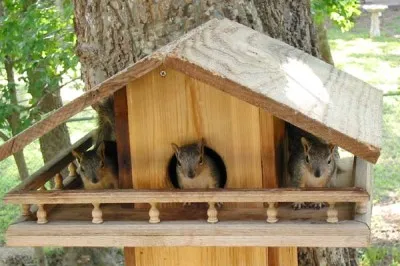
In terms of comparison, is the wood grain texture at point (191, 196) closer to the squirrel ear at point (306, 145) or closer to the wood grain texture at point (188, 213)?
the wood grain texture at point (188, 213)

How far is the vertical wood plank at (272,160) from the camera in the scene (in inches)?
105

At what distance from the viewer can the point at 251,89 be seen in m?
2.31

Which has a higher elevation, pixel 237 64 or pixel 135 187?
pixel 237 64

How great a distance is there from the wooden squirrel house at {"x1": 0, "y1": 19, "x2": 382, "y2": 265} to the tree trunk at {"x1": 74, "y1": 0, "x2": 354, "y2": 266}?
339mm

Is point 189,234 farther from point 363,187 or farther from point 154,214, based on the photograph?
point 363,187

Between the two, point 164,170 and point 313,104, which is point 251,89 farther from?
point 164,170

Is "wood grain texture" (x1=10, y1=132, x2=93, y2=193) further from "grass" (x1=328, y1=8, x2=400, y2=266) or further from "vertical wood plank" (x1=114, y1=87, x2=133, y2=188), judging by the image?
"grass" (x1=328, y1=8, x2=400, y2=266)

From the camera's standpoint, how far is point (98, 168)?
2.87 meters

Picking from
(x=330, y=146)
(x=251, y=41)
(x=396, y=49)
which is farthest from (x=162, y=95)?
(x=396, y=49)

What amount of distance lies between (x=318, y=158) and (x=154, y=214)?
2.06 ft

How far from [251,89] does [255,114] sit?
36 centimetres

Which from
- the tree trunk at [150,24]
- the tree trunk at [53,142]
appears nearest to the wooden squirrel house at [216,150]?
the tree trunk at [150,24]

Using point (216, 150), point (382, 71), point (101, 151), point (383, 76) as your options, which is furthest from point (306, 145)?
point (382, 71)

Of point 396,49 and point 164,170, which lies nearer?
point 164,170
